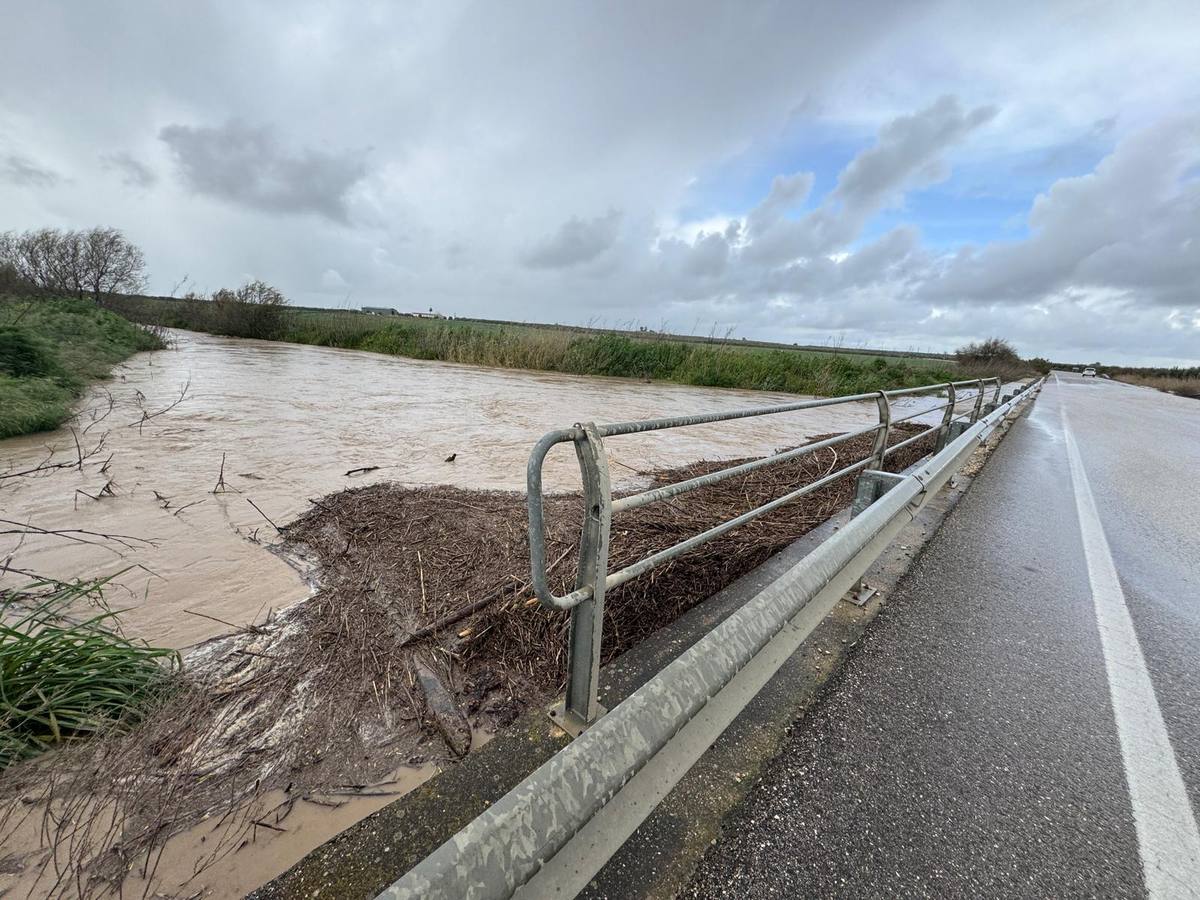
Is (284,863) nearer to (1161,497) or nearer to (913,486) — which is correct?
(913,486)

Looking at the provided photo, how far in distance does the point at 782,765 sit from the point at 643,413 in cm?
932

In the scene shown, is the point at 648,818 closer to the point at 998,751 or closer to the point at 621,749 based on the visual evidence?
the point at 621,749

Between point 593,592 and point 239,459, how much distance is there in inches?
222

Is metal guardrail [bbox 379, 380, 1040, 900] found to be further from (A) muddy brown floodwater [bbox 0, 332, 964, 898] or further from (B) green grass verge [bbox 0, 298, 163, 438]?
(B) green grass verge [bbox 0, 298, 163, 438]

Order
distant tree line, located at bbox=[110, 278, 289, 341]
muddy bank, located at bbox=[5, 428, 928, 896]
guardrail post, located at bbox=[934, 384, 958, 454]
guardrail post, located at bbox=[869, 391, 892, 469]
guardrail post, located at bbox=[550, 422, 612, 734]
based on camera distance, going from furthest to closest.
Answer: distant tree line, located at bbox=[110, 278, 289, 341] < guardrail post, located at bbox=[934, 384, 958, 454] < guardrail post, located at bbox=[869, 391, 892, 469] < muddy bank, located at bbox=[5, 428, 928, 896] < guardrail post, located at bbox=[550, 422, 612, 734]

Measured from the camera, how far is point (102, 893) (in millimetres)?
1280

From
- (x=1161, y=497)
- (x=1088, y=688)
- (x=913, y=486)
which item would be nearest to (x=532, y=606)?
(x=913, y=486)

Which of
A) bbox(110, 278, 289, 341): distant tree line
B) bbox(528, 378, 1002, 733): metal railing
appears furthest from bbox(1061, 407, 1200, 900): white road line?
bbox(110, 278, 289, 341): distant tree line

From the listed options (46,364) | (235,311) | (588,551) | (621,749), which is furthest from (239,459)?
(235,311)

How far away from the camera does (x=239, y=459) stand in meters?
5.43

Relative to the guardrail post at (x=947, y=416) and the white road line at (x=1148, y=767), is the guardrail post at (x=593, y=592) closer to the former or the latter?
the white road line at (x=1148, y=767)

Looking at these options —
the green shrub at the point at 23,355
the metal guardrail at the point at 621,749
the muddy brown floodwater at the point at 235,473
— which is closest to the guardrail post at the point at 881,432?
the metal guardrail at the point at 621,749

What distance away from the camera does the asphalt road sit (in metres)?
1.30

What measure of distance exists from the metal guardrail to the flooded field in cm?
258
